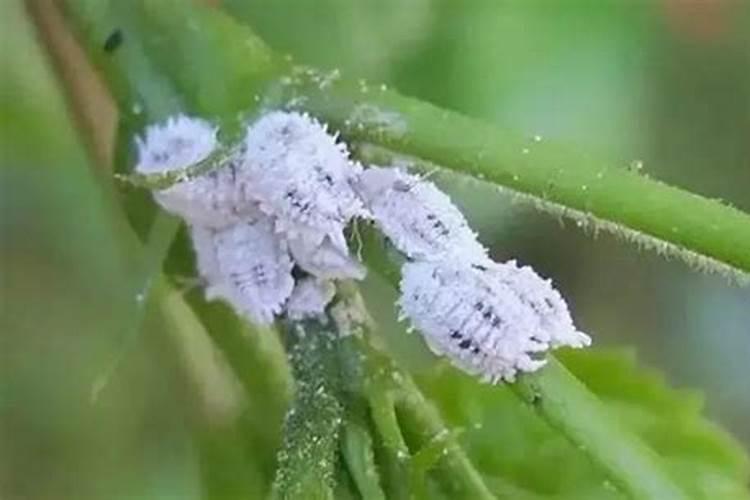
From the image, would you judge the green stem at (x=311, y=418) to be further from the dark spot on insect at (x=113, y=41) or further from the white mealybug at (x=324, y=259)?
the dark spot on insect at (x=113, y=41)

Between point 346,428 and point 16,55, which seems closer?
point 346,428

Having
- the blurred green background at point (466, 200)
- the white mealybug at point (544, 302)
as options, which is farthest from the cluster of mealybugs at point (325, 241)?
the blurred green background at point (466, 200)

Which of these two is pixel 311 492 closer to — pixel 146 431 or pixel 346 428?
pixel 346 428

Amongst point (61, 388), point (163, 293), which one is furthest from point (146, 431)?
point (163, 293)

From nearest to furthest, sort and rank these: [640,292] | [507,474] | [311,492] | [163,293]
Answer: [311,492] → [507,474] → [163,293] → [640,292]

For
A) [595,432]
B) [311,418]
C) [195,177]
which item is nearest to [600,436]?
[595,432]

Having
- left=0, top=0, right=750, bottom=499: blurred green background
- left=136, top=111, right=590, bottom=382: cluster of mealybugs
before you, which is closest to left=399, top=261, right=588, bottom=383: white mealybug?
left=136, top=111, right=590, bottom=382: cluster of mealybugs

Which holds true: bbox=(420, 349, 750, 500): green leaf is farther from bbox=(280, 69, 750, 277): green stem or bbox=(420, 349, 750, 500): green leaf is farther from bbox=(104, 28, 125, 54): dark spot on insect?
bbox=(104, 28, 125, 54): dark spot on insect
